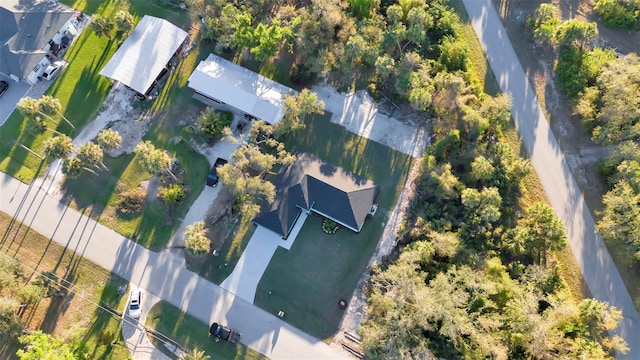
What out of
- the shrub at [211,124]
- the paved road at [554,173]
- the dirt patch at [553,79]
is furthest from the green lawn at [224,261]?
the dirt patch at [553,79]

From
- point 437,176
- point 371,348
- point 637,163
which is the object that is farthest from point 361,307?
point 637,163

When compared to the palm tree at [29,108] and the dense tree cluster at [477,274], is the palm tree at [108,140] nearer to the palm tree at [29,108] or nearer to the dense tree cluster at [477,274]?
the palm tree at [29,108]

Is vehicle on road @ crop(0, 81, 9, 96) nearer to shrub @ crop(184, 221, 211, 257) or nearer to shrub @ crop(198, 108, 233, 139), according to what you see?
shrub @ crop(198, 108, 233, 139)

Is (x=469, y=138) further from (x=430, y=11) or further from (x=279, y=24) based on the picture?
(x=279, y=24)

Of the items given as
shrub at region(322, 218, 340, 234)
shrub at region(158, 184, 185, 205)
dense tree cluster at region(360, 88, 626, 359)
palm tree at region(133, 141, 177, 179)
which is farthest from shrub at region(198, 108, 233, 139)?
dense tree cluster at region(360, 88, 626, 359)

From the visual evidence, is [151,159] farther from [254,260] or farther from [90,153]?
[254,260]

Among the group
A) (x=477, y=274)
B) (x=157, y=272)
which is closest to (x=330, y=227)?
(x=477, y=274)

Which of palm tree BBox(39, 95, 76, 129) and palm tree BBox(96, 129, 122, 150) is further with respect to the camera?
palm tree BBox(39, 95, 76, 129)
